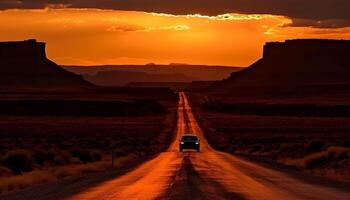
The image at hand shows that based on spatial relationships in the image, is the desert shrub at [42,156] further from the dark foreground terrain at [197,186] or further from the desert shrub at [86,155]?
the dark foreground terrain at [197,186]

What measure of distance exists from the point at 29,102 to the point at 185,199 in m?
120

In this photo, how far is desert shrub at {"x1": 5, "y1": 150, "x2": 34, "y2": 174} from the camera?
1358 inches

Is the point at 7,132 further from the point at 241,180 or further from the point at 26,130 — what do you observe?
the point at 241,180

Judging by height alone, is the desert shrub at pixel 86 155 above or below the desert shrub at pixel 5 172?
above

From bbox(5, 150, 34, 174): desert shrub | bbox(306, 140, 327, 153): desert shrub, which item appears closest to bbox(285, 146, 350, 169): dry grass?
bbox(306, 140, 327, 153): desert shrub

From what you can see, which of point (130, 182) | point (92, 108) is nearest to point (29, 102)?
point (92, 108)

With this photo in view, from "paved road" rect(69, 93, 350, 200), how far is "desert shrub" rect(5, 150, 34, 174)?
5162mm

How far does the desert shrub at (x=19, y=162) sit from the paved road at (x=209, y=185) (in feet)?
16.9

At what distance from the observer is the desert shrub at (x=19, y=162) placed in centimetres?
3450

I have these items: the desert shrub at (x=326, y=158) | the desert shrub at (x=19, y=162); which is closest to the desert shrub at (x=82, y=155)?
the desert shrub at (x=19, y=162)

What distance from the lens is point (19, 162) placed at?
115ft

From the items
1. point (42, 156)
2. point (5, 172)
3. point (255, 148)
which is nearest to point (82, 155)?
point (42, 156)

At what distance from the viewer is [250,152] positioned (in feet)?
183

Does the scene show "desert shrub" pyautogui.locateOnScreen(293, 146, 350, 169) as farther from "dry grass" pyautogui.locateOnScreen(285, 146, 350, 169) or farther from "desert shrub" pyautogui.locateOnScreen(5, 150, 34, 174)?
"desert shrub" pyautogui.locateOnScreen(5, 150, 34, 174)
